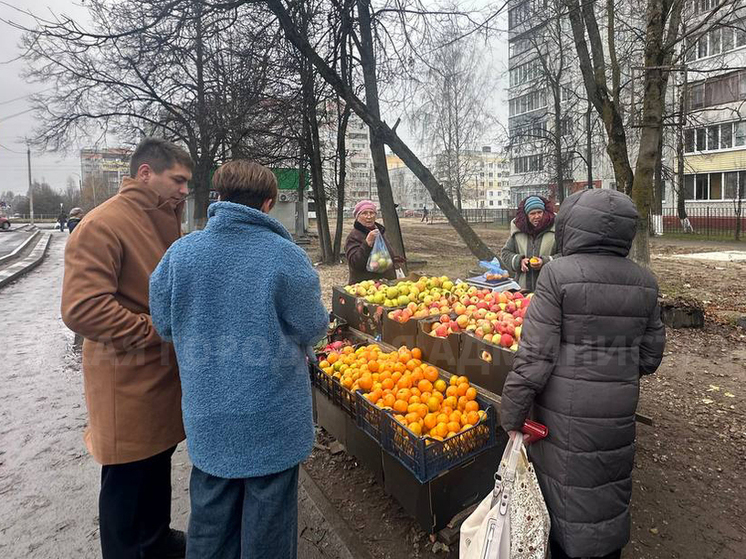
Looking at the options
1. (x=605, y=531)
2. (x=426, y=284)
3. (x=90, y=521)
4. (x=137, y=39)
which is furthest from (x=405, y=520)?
(x=137, y=39)

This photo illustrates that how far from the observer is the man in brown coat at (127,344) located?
1.83 metres

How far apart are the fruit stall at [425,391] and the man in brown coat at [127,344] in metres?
1.14

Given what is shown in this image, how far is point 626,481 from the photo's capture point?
Answer: 6.22ft

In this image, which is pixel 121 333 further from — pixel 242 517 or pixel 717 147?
pixel 717 147

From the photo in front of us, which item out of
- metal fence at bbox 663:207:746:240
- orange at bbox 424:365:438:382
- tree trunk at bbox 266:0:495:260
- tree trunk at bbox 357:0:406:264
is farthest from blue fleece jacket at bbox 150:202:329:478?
metal fence at bbox 663:207:746:240

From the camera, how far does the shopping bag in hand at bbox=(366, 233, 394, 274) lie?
15.8ft

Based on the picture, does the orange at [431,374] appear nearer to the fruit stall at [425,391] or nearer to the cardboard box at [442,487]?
the fruit stall at [425,391]

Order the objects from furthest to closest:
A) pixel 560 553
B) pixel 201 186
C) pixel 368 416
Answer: pixel 201 186 < pixel 368 416 < pixel 560 553

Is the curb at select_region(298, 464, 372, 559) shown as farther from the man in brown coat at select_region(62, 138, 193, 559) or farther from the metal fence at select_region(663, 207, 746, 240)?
the metal fence at select_region(663, 207, 746, 240)

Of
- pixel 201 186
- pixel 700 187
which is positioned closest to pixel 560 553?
pixel 201 186

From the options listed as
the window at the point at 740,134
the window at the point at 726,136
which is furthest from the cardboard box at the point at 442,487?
the window at the point at 726,136

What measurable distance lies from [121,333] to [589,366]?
5.96 feet

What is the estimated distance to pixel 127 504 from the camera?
2047mm

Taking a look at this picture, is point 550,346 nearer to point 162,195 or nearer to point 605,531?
point 605,531
